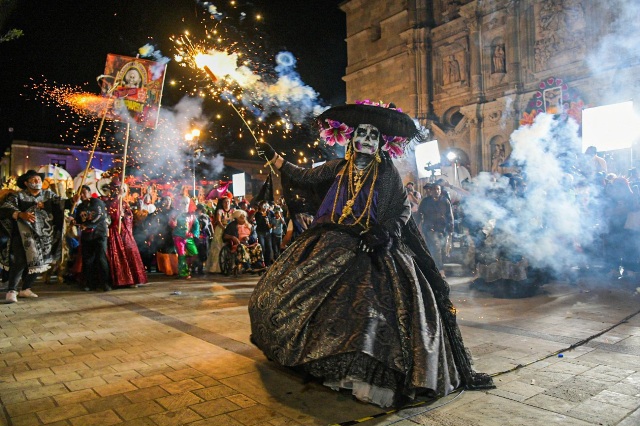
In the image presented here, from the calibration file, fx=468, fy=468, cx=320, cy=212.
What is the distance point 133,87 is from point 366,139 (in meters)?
6.90

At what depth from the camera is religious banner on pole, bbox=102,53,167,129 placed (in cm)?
910

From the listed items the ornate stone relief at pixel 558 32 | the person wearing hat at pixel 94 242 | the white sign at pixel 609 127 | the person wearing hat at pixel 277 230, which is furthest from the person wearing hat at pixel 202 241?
the ornate stone relief at pixel 558 32

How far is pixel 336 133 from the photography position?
179 inches

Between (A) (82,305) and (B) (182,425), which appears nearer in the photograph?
(B) (182,425)

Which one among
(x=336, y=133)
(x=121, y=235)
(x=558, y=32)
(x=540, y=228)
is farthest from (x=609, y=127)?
(x=121, y=235)

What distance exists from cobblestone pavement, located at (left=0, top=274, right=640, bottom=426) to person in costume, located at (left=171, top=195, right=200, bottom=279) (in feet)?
13.6

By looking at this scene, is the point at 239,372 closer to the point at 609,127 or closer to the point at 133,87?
the point at 133,87

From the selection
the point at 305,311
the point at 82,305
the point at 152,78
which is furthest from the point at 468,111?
the point at 305,311

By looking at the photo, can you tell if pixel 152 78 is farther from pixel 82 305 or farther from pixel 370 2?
pixel 370 2

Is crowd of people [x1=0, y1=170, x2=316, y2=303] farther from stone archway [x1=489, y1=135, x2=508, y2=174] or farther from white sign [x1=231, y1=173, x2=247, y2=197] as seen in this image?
stone archway [x1=489, y1=135, x2=508, y2=174]

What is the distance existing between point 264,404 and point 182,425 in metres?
0.56

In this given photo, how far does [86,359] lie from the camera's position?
4195 mm

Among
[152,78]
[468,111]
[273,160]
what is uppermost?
[468,111]

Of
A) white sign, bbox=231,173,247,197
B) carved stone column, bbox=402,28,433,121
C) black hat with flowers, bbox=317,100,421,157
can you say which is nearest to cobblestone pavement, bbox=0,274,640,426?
black hat with flowers, bbox=317,100,421,157
